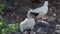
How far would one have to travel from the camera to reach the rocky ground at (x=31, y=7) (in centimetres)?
569

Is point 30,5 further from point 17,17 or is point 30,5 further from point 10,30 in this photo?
point 10,30

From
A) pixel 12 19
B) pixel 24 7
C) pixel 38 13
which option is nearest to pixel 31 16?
pixel 38 13

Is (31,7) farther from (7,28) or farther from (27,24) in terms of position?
(7,28)

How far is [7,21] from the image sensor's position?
588cm

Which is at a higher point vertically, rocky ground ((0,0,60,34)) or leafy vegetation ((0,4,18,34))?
rocky ground ((0,0,60,34))

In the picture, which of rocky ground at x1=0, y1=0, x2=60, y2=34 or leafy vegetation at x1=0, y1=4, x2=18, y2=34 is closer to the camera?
leafy vegetation at x1=0, y1=4, x2=18, y2=34

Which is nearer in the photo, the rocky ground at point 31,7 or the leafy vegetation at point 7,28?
the leafy vegetation at point 7,28

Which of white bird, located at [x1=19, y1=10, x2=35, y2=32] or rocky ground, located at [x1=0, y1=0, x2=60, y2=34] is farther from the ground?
rocky ground, located at [x1=0, y1=0, x2=60, y2=34]

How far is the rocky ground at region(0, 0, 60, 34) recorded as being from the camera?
5.69 metres

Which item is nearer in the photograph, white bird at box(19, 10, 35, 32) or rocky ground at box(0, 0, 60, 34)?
white bird at box(19, 10, 35, 32)

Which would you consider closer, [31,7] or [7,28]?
[7,28]

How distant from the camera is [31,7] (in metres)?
6.66

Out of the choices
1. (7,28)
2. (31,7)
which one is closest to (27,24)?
(7,28)

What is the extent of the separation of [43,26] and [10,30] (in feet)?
2.79
